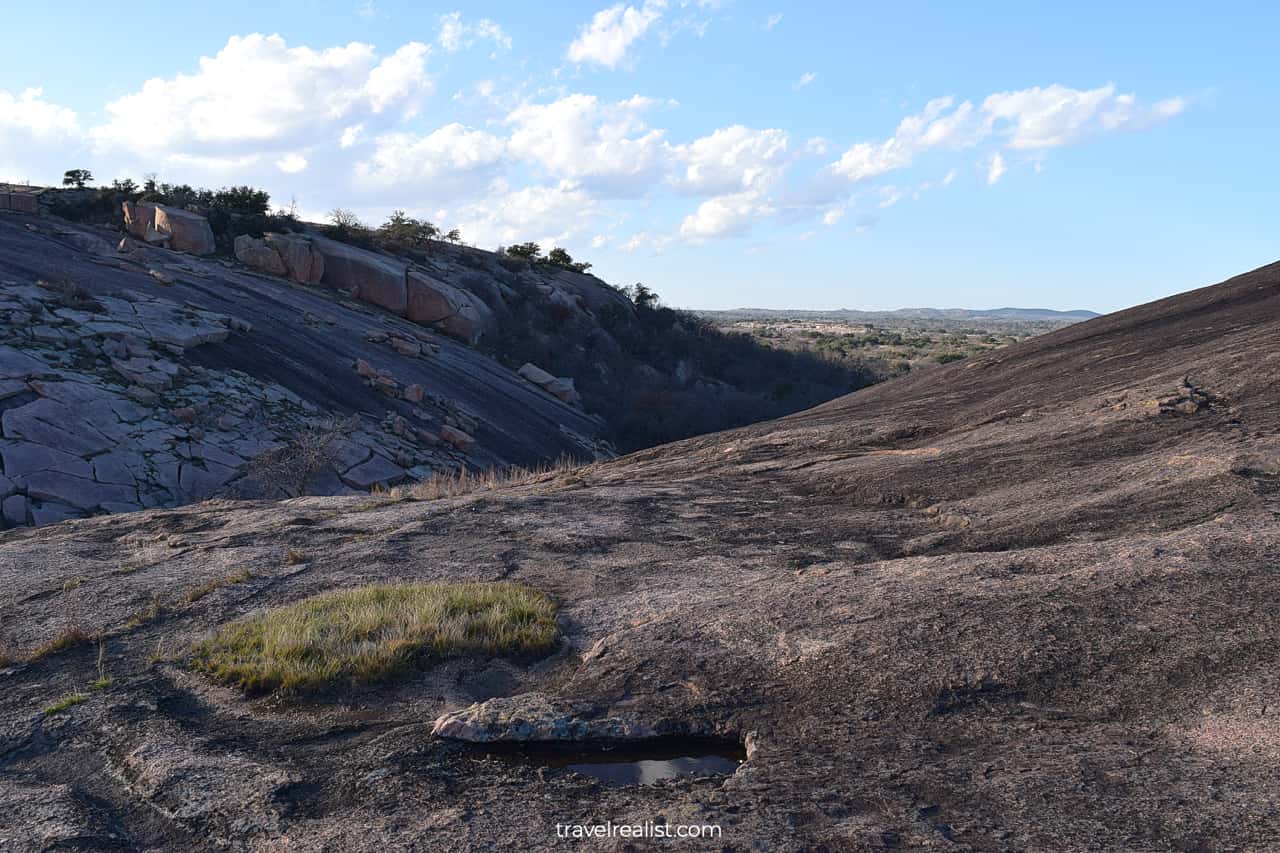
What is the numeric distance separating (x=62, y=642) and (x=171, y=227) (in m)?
25.5

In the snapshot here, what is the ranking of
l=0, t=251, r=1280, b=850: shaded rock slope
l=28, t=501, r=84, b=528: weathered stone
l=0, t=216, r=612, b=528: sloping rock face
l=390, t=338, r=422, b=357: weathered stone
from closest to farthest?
l=0, t=251, r=1280, b=850: shaded rock slope, l=28, t=501, r=84, b=528: weathered stone, l=0, t=216, r=612, b=528: sloping rock face, l=390, t=338, r=422, b=357: weathered stone

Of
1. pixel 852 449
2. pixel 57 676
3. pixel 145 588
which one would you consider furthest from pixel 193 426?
pixel 852 449

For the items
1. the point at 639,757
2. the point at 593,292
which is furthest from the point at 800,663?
the point at 593,292

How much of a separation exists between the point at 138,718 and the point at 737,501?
6.17m

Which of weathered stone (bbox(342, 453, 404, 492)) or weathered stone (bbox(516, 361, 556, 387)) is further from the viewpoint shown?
weathered stone (bbox(516, 361, 556, 387))

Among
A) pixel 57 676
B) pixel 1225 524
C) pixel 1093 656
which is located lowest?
pixel 57 676

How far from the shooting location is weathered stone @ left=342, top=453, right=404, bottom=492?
680 inches

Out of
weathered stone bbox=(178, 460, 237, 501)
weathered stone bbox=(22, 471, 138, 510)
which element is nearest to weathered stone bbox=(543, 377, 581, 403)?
weathered stone bbox=(178, 460, 237, 501)

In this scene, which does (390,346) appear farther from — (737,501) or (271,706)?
(271,706)

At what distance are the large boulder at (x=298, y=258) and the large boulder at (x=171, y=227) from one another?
2064 mm

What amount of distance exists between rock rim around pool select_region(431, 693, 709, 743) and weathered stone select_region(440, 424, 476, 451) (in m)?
16.3

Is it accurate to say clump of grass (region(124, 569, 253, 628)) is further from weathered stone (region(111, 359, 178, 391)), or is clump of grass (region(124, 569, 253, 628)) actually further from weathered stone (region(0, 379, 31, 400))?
weathered stone (region(111, 359, 178, 391))

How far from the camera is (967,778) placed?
4051 millimetres

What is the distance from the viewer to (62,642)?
7078 mm
